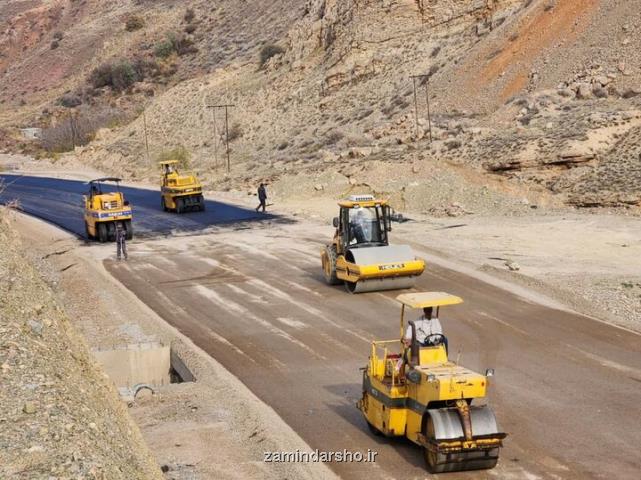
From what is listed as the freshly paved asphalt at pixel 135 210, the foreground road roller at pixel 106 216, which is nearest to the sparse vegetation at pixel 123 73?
the freshly paved asphalt at pixel 135 210

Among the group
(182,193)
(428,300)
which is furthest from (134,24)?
(428,300)

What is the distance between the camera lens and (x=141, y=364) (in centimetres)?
1870

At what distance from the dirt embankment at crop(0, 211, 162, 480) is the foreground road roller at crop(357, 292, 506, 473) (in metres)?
3.42

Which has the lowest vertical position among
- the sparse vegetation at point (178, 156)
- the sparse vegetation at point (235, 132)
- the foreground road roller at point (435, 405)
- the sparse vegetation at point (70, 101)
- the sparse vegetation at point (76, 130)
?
the foreground road roller at point (435, 405)

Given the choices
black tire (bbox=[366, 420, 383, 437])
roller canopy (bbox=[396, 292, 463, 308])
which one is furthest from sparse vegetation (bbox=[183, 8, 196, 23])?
roller canopy (bbox=[396, 292, 463, 308])

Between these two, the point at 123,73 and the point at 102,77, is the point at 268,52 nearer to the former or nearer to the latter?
the point at 123,73

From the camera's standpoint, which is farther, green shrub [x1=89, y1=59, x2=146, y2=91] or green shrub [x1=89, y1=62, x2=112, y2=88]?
green shrub [x1=89, y1=62, x2=112, y2=88]

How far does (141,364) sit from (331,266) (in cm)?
756

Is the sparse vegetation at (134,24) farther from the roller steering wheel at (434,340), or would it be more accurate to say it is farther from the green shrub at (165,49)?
the roller steering wheel at (434,340)

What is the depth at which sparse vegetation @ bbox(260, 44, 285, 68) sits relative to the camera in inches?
3103

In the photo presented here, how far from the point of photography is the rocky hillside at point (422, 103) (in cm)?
4141

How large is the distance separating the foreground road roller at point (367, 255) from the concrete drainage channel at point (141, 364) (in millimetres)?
6271

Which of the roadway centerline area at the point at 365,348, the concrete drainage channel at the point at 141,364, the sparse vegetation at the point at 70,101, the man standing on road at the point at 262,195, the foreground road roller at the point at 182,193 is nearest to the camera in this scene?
the roadway centerline area at the point at 365,348

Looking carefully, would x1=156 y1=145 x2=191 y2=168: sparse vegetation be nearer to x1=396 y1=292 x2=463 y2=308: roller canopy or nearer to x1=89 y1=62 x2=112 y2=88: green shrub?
x1=89 y1=62 x2=112 y2=88: green shrub
